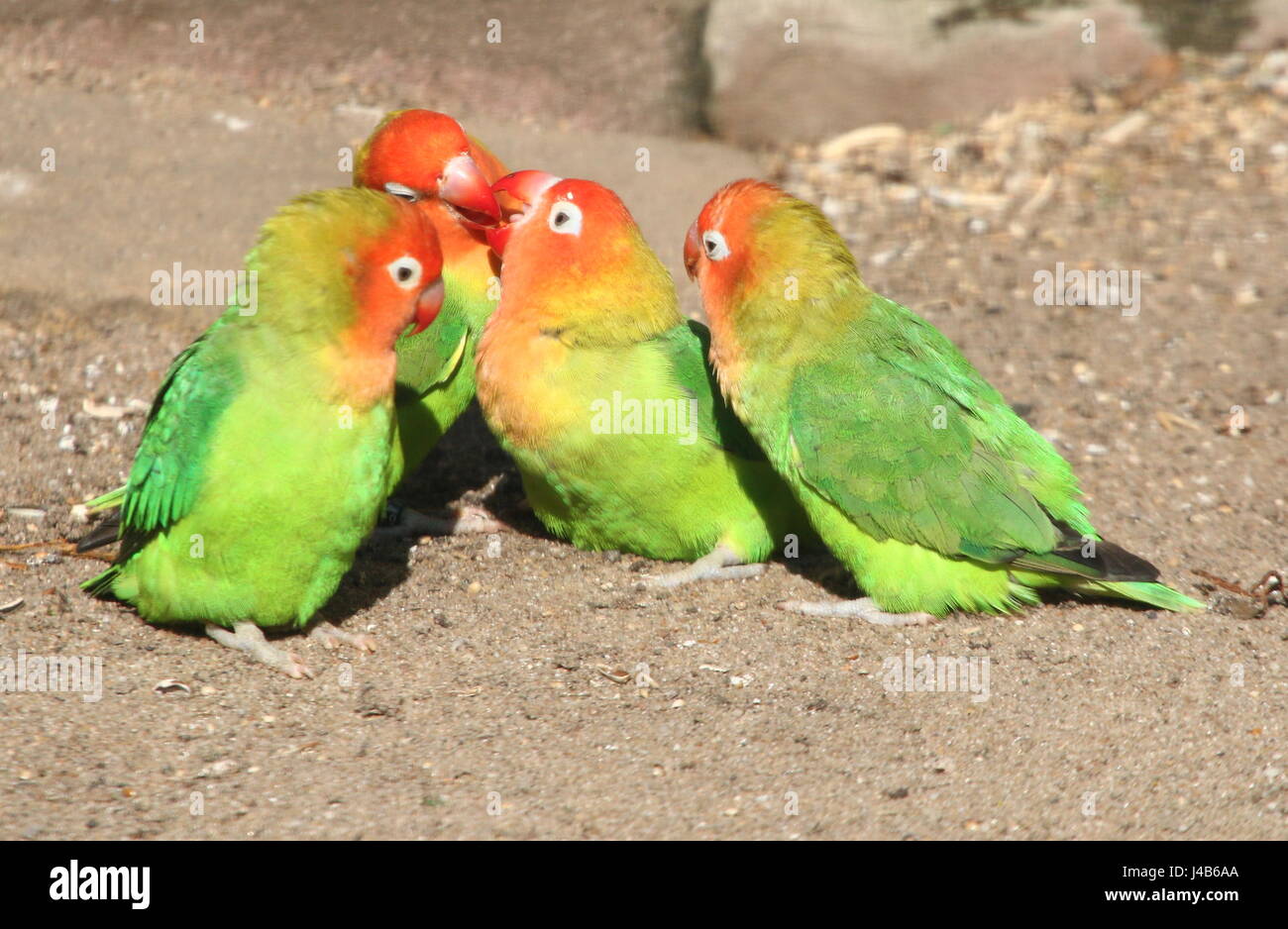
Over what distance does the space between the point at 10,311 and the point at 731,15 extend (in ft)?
15.7

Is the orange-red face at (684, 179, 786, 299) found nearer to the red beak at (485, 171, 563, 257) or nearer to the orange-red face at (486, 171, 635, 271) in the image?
the orange-red face at (486, 171, 635, 271)

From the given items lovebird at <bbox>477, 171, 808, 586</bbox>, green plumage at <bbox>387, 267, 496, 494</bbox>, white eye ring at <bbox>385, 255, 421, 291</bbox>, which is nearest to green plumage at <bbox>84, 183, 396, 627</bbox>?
white eye ring at <bbox>385, 255, 421, 291</bbox>

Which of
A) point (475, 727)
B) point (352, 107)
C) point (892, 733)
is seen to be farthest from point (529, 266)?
point (352, 107)

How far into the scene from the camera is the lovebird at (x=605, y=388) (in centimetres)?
464

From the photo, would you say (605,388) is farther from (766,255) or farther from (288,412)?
(288,412)

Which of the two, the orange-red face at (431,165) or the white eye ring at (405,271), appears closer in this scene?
the white eye ring at (405,271)

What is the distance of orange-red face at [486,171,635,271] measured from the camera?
15.2ft

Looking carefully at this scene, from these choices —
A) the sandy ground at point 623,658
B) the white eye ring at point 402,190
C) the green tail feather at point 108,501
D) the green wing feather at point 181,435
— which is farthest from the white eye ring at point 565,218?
the green tail feather at point 108,501

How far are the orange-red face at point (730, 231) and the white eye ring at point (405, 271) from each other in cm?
111

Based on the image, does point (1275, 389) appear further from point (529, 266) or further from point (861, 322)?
point (529, 266)

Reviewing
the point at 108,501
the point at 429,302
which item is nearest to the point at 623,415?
the point at 429,302

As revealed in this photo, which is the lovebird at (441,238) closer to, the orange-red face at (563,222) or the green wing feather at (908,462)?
the orange-red face at (563,222)

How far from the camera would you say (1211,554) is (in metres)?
5.11

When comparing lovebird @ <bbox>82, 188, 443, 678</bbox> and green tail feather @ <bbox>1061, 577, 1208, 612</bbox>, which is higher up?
lovebird @ <bbox>82, 188, 443, 678</bbox>
